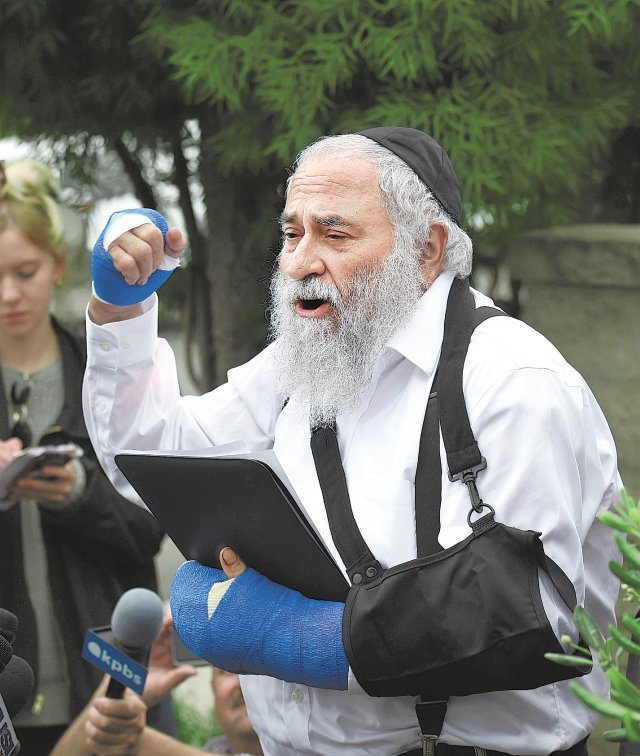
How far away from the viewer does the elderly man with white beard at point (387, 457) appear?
218cm

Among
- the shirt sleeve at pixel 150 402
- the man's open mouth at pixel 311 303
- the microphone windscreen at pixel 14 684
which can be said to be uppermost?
the man's open mouth at pixel 311 303

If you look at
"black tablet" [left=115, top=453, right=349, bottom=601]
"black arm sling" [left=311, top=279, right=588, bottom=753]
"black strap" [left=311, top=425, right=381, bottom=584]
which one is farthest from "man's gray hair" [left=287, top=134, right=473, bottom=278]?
"black tablet" [left=115, top=453, right=349, bottom=601]

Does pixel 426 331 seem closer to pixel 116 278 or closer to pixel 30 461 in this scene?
pixel 116 278

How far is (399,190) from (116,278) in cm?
64

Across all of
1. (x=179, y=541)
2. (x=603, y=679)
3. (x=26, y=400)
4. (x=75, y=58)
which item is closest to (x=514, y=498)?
(x=603, y=679)

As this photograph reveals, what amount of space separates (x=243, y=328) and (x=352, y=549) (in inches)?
109

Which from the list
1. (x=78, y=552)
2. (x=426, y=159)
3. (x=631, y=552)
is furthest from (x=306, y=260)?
(x=78, y=552)

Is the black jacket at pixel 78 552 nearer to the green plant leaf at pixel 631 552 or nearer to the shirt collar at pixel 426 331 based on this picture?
the shirt collar at pixel 426 331

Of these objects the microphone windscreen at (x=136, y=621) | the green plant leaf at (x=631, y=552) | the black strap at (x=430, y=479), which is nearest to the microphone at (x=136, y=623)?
the microphone windscreen at (x=136, y=621)

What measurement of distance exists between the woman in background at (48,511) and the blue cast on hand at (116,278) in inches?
31.9

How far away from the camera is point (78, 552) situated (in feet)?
11.6

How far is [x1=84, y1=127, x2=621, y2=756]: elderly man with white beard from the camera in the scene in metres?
2.18

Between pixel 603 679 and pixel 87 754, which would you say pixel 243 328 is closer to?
pixel 87 754

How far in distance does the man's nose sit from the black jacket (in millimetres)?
1174
